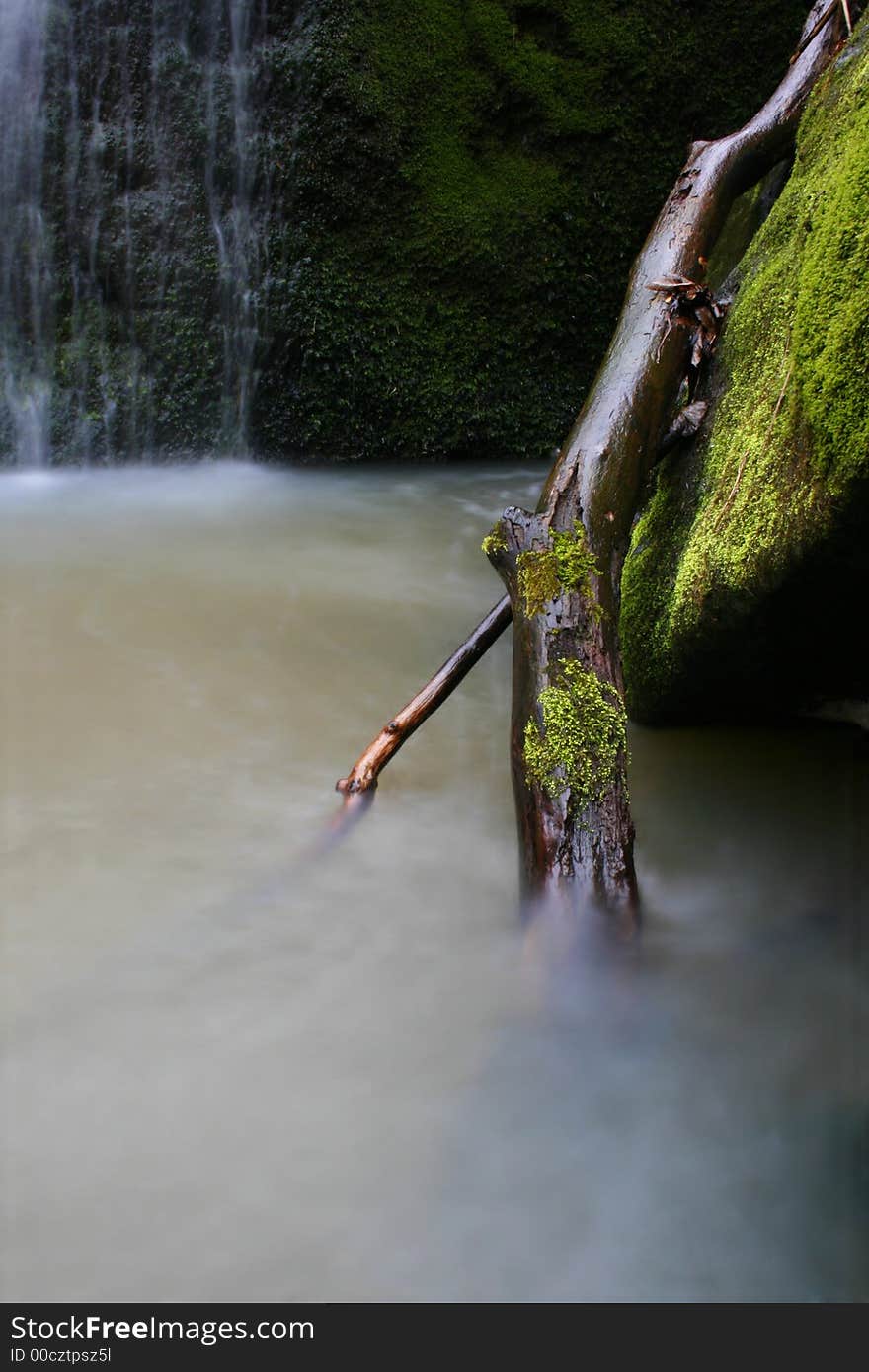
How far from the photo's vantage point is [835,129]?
3166mm

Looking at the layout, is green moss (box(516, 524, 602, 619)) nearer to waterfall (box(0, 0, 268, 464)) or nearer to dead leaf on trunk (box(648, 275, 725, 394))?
dead leaf on trunk (box(648, 275, 725, 394))

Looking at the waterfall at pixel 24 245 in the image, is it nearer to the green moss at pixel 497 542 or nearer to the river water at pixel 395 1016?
the river water at pixel 395 1016

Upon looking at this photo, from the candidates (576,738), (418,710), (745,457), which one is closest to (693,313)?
(745,457)

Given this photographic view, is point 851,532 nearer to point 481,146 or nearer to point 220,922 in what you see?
point 220,922

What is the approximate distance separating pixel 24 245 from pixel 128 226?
23.0 inches

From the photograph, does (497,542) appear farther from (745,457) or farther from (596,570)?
(745,457)

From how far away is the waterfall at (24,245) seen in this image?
22.0ft

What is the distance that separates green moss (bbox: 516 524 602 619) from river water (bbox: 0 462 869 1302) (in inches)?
24.3

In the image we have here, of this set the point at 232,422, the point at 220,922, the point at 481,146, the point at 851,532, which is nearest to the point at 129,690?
the point at 220,922

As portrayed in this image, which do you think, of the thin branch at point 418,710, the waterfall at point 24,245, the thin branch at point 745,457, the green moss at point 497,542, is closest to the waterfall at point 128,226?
the waterfall at point 24,245

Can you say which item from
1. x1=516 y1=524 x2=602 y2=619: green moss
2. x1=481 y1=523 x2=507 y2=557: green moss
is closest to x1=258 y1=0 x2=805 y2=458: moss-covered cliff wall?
x1=481 y1=523 x2=507 y2=557: green moss

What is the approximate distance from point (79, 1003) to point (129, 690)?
1.63 metres

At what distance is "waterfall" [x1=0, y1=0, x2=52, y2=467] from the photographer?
22.0 ft

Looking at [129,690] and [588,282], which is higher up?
[588,282]
